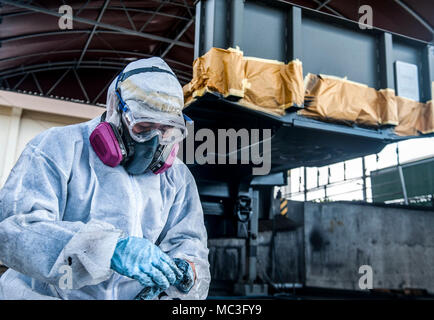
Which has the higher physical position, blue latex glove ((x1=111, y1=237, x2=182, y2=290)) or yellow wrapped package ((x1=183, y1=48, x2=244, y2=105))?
yellow wrapped package ((x1=183, y1=48, x2=244, y2=105))

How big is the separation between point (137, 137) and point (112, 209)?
0.24 metres

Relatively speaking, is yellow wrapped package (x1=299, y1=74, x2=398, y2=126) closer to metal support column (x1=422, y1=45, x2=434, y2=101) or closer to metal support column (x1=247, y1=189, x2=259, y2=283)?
metal support column (x1=422, y1=45, x2=434, y2=101)

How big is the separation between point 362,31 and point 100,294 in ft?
9.90

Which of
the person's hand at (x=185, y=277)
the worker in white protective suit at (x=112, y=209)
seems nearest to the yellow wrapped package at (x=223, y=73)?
the worker in white protective suit at (x=112, y=209)

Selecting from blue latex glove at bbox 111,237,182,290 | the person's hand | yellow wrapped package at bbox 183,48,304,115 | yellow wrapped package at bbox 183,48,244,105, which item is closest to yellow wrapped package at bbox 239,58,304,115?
yellow wrapped package at bbox 183,48,304,115

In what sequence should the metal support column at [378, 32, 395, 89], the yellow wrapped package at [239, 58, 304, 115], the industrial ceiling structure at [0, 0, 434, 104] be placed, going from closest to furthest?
the yellow wrapped package at [239, 58, 304, 115]
the metal support column at [378, 32, 395, 89]
the industrial ceiling structure at [0, 0, 434, 104]

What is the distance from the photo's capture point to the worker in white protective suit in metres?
1.04

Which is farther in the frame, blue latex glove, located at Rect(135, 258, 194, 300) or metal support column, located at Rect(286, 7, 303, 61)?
metal support column, located at Rect(286, 7, 303, 61)

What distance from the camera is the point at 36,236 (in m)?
1.04

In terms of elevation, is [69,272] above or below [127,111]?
below

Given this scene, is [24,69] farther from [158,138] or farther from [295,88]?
[158,138]

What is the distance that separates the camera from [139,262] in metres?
1.06

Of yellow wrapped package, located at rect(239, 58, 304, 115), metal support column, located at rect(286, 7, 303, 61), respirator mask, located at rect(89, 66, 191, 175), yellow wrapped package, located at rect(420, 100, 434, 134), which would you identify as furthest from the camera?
yellow wrapped package, located at rect(420, 100, 434, 134)
